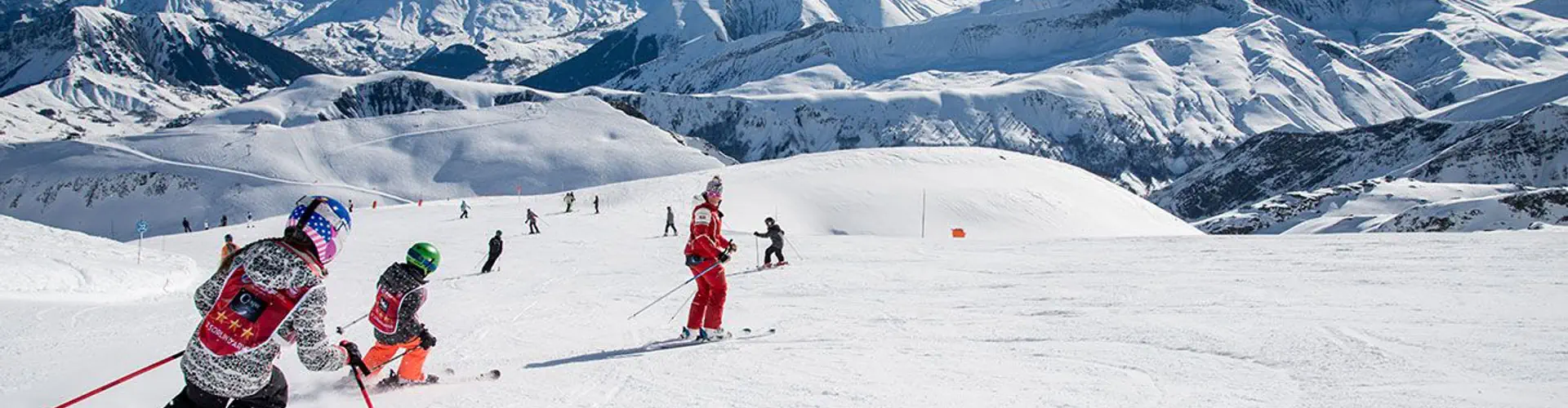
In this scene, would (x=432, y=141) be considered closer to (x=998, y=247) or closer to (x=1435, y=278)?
(x=998, y=247)

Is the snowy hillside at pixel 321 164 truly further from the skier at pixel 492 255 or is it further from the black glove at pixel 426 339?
the black glove at pixel 426 339

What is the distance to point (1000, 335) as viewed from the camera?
420 inches

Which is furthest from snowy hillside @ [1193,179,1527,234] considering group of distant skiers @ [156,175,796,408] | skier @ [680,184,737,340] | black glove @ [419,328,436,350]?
group of distant skiers @ [156,175,796,408]

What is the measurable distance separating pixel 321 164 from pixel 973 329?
5685 inches

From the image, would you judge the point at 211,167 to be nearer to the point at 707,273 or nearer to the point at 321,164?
the point at 321,164

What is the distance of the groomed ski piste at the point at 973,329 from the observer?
A: 7758 mm

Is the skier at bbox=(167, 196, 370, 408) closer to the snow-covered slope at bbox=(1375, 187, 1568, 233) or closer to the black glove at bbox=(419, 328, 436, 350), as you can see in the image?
the black glove at bbox=(419, 328, 436, 350)

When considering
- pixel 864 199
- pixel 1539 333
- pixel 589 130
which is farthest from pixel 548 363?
pixel 589 130

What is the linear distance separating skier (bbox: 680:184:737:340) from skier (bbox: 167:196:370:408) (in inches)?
216

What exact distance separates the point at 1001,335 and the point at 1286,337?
2.96 metres

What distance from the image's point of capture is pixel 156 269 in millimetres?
17219

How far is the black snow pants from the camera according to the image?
5224 mm

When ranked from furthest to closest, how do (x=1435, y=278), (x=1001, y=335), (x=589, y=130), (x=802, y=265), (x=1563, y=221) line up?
1. (x=589, y=130)
2. (x=1563, y=221)
3. (x=802, y=265)
4. (x=1435, y=278)
5. (x=1001, y=335)

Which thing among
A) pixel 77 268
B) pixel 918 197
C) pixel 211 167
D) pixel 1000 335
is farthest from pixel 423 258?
pixel 211 167
